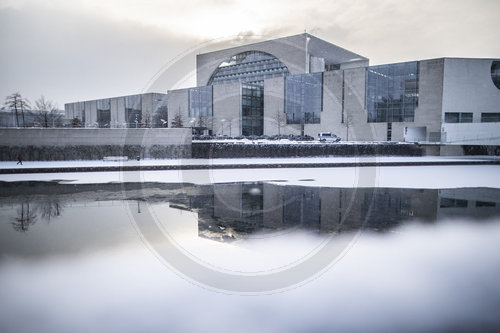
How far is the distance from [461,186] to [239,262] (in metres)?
12.1

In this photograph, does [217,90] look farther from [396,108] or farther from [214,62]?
[396,108]

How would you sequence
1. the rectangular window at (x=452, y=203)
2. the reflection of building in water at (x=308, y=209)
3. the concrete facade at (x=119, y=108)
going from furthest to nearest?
the concrete facade at (x=119, y=108) < the rectangular window at (x=452, y=203) < the reflection of building in water at (x=308, y=209)

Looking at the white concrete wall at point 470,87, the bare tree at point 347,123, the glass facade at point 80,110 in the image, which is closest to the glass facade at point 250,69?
the bare tree at point 347,123

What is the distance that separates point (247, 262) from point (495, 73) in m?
55.1

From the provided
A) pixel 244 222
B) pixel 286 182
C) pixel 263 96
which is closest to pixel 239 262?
pixel 244 222

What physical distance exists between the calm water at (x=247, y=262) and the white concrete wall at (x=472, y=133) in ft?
121

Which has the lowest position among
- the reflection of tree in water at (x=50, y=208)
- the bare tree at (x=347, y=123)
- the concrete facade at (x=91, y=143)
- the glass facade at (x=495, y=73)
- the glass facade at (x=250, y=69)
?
the reflection of tree in water at (x=50, y=208)

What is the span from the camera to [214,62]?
9444 cm

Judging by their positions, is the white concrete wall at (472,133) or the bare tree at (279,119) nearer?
the white concrete wall at (472,133)

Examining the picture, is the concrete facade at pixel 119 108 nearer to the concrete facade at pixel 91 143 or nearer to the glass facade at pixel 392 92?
the glass facade at pixel 392 92

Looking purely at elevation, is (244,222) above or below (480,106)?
below

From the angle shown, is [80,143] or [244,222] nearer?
[244,222]

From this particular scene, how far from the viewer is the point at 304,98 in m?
60.8

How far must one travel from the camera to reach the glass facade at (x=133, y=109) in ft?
306
